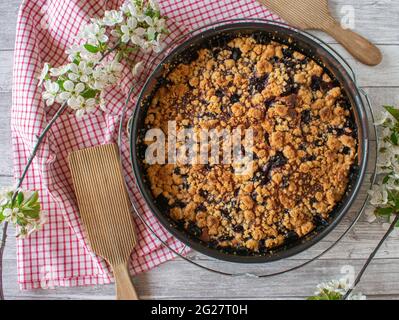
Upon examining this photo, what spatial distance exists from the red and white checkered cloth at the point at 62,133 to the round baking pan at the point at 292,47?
5.4 inches

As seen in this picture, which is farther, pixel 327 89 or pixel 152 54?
pixel 152 54

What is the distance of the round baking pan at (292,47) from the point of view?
1394mm

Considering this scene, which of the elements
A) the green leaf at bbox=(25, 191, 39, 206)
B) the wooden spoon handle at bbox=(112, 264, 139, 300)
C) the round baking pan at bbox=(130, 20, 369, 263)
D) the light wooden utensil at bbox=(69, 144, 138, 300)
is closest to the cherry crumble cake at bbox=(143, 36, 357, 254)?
the round baking pan at bbox=(130, 20, 369, 263)

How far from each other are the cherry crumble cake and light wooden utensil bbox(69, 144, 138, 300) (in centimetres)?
13

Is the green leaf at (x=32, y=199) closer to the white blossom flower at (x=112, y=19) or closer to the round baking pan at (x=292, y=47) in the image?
the round baking pan at (x=292, y=47)

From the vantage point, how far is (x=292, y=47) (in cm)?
147

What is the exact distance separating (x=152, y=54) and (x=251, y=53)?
1.03 feet

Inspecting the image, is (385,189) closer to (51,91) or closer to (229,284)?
(229,284)

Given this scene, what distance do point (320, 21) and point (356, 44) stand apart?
5.2 inches

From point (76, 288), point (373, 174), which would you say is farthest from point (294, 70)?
point (76, 288)

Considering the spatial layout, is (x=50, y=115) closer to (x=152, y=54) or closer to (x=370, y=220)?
(x=152, y=54)

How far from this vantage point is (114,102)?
1.56 meters

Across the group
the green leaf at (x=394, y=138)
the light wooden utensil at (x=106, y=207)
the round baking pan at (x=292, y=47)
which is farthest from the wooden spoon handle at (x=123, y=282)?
the green leaf at (x=394, y=138)

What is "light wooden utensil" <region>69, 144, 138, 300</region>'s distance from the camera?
1.51 meters
